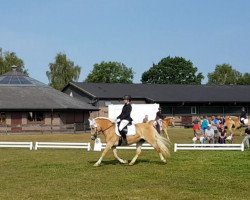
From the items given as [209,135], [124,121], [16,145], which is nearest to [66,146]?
[16,145]

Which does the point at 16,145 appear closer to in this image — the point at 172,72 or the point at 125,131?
the point at 125,131

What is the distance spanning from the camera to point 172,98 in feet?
223

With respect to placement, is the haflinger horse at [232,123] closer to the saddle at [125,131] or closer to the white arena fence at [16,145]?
the white arena fence at [16,145]

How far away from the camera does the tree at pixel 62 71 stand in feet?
308

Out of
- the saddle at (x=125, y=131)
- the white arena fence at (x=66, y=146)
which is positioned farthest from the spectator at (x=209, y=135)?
the saddle at (x=125, y=131)

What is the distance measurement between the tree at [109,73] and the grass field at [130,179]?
300 feet

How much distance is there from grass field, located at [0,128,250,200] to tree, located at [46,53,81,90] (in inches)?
2934

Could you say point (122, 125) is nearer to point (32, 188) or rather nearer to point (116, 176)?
point (116, 176)

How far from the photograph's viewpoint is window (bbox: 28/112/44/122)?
52.9 m

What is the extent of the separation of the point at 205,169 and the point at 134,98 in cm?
5124

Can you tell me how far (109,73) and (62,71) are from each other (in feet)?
67.2

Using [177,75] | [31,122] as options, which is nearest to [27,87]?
[31,122]

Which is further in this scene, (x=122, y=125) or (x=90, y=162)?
(x=90, y=162)

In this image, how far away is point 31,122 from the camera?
172 feet
